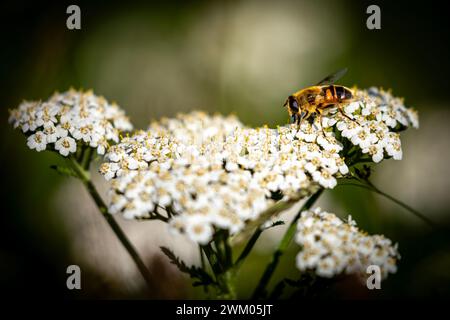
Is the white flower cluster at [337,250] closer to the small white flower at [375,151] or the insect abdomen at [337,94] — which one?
the small white flower at [375,151]

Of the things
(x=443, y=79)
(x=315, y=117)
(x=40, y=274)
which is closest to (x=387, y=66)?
(x=443, y=79)

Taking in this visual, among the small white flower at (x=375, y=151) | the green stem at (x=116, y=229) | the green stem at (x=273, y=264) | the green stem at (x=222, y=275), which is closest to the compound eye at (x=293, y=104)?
the small white flower at (x=375, y=151)

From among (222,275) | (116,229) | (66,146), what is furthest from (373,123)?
(66,146)

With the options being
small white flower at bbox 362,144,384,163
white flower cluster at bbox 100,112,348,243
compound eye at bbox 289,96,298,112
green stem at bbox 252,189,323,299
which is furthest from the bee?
green stem at bbox 252,189,323,299

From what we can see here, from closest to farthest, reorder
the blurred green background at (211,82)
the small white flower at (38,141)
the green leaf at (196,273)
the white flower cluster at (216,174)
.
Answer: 1. the white flower cluster at (216,174)
2. the green leaf at (196,273)
3. the small white flower at (38,141)
4. the blurred green background at (211,82)

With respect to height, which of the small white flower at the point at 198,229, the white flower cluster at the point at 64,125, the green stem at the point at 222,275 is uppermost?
the white flower cluster at the point at 64,125

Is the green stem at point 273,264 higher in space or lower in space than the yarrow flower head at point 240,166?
lower
